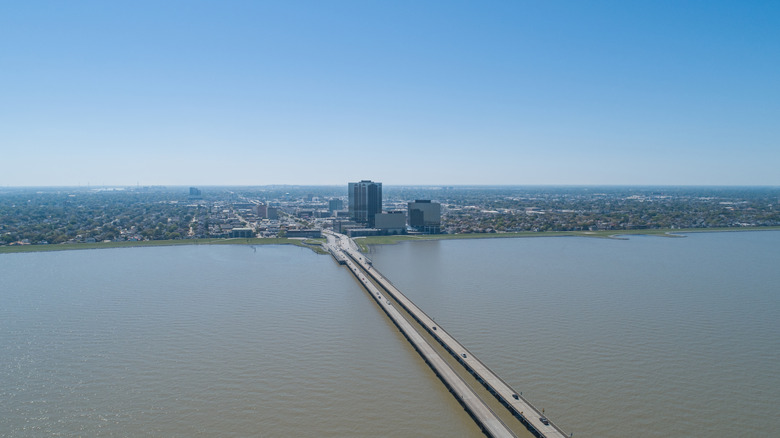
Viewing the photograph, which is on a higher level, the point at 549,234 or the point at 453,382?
the point at 549,234

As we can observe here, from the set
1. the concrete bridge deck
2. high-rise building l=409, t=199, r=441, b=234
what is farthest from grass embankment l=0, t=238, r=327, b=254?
the concrete bridge deck

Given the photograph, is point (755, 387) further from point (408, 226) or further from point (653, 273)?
point (408, 226)

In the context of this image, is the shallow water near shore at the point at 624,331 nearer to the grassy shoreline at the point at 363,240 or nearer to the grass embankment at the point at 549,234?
the grassy shoreline at the point at 363,240

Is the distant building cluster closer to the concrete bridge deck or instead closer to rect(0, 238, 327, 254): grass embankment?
rect(0, 238, 327, 254): grass embankment

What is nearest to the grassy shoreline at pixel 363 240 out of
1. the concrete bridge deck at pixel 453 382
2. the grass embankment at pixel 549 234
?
the grass embankment at pixel 549 234

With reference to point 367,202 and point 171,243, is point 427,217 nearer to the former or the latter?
point 367,202

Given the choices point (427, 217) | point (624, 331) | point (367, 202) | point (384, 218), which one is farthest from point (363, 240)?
point (624, 331)
